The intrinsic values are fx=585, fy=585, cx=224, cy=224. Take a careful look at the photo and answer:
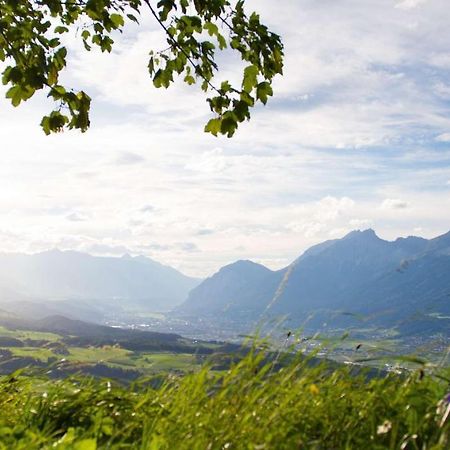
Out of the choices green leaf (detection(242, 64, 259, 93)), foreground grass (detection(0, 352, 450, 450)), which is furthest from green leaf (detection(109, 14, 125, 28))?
foreground grass (detection(0, 352, 450, 450))

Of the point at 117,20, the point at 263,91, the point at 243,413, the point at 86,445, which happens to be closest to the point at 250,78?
the point at 263,91

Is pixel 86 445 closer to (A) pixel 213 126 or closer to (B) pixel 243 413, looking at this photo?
(B) pixel 243 413

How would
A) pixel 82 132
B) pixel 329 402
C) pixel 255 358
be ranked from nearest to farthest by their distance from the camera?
1. pixel 329 402
2. pixel 255 358
3. pixel 82 132

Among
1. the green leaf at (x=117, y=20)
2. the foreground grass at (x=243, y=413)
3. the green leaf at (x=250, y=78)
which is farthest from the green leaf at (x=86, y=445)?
the green leaf at (x=117, y=20)

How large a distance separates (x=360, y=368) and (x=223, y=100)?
491cm

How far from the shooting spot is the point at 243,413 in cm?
443

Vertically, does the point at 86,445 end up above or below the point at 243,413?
below

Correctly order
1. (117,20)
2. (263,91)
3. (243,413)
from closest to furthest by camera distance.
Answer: (243,413) → (263,91) → (117,20)

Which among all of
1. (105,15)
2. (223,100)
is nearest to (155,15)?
(105,15)

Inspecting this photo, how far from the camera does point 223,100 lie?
354 inches

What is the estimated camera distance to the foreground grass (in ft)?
13.2

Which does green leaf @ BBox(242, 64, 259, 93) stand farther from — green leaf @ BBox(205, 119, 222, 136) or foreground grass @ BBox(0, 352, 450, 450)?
foreground grass @ BBox(0, 352, 450, 450)

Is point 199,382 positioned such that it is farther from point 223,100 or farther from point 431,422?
point 223,100

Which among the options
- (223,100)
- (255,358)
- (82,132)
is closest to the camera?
(255,358)
